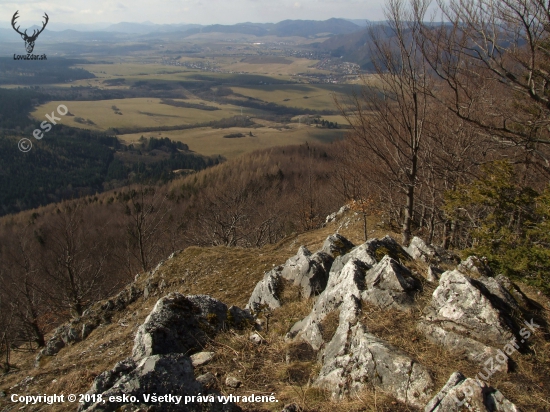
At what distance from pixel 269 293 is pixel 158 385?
18.2ft

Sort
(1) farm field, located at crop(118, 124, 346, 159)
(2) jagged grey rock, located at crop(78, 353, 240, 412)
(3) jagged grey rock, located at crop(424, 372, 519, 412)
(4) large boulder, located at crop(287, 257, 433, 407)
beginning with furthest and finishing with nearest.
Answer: (1) farm field, located at crop(118, 124, 346, 159)
(4) large boulder, located at crop(287, 257, 433, 407)
(2) jagged grey rock, located at crop(78, 353, 240, 412)
(3) jagged grey rock, located at crop(424, 372, 519, 412)

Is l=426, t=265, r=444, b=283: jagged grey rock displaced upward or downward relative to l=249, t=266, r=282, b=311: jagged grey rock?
upward

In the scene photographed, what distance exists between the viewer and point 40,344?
73.2ft

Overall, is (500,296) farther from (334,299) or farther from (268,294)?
(268,294)

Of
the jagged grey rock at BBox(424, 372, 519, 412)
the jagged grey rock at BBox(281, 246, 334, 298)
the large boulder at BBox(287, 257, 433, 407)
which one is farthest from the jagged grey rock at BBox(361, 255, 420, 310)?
the jagged grey rock at BBox(281, 246, 334, 298)

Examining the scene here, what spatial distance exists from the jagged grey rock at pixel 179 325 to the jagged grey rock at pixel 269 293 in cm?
152

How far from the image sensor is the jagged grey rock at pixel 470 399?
12.7ft

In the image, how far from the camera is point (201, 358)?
6293mm

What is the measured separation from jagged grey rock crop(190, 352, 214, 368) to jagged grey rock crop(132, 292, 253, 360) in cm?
27

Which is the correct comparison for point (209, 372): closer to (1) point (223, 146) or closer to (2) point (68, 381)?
(2) point (68, 381)

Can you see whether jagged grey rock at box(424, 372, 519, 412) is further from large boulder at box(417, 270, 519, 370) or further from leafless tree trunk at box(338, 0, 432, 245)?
leafless tree trunk at box(338, 0, 432, 245)

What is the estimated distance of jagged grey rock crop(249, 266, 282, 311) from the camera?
9445 mm

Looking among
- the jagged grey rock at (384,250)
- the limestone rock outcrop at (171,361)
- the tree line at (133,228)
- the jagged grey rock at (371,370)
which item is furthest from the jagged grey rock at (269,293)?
the tree line at (133,228)

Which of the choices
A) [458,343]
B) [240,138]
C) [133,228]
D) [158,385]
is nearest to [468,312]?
[458,343]
